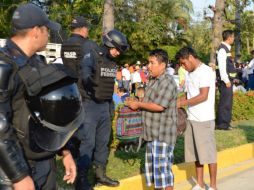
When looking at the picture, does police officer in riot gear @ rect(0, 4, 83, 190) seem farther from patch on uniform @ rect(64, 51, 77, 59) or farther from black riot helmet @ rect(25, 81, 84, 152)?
patch on uniform @ rect(64, 51, 77, 59)

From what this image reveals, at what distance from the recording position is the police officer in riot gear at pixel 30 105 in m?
2.48

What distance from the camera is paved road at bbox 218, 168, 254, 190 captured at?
6391 millimetres

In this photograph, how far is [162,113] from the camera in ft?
15.9

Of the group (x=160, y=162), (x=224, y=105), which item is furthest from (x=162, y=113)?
(x=224, y=105)

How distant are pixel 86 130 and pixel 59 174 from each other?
903 mm

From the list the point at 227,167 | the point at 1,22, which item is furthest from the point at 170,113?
the point at 1,22

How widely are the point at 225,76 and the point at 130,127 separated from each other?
14.1 feet

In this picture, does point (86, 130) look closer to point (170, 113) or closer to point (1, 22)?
point (170, 113)

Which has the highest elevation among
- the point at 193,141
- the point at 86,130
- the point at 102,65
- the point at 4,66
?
the point at 4,66

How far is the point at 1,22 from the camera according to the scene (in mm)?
23797

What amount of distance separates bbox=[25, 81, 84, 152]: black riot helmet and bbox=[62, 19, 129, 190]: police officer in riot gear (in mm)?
2271

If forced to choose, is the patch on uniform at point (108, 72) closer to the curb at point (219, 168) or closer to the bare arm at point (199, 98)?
the bare arm at point (199, 98)

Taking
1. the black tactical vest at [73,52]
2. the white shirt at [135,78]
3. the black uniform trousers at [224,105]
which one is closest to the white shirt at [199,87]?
the black tactical vest at [73,52]

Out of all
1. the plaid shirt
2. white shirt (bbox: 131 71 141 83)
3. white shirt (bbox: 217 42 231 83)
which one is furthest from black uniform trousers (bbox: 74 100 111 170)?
white shirt (bbox: 131 71 141 83)
